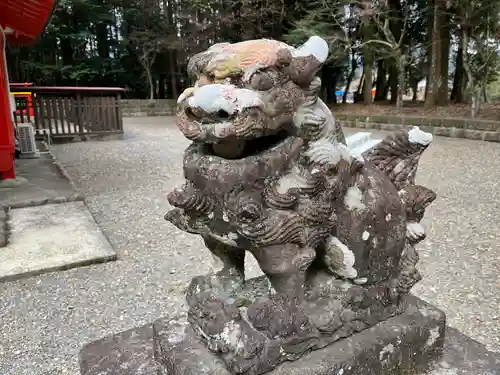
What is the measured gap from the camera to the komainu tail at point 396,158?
128cm

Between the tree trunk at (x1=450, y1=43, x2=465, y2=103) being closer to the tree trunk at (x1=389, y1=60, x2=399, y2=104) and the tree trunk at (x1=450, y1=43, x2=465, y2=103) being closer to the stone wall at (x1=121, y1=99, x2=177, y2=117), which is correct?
the tree trunk at (x1=389, y1=60, x2=399, y2=104)

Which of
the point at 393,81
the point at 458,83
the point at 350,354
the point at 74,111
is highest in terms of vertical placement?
the point at 393,81

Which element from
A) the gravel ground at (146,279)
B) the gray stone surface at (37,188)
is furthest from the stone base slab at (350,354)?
the gray stone surface at (37,188)

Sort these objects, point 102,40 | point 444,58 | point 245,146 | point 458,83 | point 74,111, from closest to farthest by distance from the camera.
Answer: point 245,146, point 74,111, point 444,58, point 458,83, point 102,40

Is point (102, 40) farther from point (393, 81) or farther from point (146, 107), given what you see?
point (393, 81)

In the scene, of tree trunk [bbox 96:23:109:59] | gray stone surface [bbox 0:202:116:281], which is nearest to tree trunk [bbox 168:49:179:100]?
tree trunk [bbox 96:23:109:59]

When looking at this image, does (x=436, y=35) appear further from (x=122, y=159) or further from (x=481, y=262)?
(x=481, y=262)

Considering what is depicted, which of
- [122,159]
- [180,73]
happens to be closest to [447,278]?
[122,159]

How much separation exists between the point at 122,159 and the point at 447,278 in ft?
19.0

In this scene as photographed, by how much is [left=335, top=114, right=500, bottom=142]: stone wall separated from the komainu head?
8401 millimetres

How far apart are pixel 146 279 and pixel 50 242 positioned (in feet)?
3.15

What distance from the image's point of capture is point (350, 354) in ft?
3.88

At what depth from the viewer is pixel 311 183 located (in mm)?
1062

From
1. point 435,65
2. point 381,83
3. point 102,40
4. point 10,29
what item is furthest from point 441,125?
point 102,40
